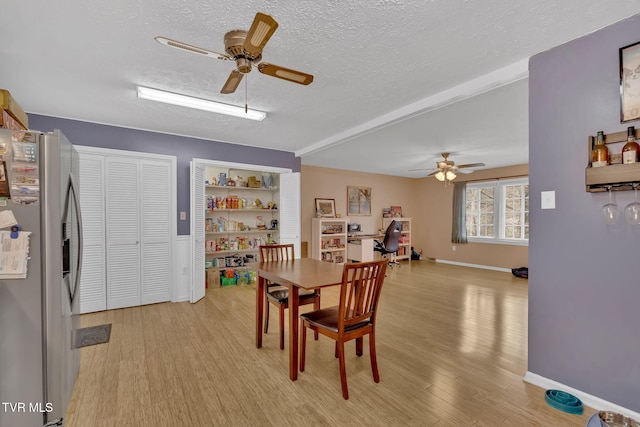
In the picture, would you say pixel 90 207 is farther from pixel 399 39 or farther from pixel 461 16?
pixel 461 16

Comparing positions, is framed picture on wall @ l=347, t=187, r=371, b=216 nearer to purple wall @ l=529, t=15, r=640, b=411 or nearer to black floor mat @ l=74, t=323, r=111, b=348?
purple wall @ l=529, t=15, r=640, b=411

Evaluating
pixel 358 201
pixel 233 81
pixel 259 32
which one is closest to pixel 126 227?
pixel 233 81

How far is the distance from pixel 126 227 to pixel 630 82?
5.08 m

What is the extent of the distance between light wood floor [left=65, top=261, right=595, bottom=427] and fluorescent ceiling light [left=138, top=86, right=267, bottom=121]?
2.26m

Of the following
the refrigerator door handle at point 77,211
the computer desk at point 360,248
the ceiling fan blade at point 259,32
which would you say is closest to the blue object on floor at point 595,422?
the ceiling fan blade at point 259,32

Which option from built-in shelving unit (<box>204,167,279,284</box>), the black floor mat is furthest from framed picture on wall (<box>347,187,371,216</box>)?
the black floor mat

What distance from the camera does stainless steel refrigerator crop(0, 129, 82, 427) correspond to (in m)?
1.50

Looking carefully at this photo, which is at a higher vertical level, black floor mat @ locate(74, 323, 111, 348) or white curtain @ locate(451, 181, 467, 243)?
white curtain @ locate(451, 181, 467, 243)

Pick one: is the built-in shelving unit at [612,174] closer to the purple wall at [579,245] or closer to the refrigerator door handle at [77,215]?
the purple wall at [579,245]

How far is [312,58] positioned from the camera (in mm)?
2215

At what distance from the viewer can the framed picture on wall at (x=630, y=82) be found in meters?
1.67

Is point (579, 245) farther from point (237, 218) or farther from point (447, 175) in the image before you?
point (237, 218)

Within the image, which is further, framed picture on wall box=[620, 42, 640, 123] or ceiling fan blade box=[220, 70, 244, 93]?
ceiling fan blade box=[220, 70, 244, 93]

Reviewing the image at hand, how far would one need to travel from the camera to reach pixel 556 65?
2.03 metres
